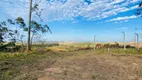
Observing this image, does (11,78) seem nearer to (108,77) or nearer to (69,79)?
(69,79)

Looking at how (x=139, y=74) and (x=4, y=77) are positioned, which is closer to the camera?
(x=4, y=77)

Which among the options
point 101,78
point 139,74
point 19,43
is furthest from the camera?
point 19,43

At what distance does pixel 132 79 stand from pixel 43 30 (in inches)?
853

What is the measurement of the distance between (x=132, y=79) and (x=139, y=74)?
3.15ft

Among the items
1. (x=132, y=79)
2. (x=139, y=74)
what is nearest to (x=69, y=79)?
(x=132, y=79)

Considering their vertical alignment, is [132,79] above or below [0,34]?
below

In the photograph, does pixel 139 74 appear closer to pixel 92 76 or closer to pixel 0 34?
pixel 92 76

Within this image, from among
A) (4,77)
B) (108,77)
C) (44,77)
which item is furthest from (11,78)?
(108,77)

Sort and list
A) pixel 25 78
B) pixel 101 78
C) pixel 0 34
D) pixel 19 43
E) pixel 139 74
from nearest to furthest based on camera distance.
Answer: pixel 25 78 < pixel 101 78 < pixel 139 74 < pixel 0 34 < pixel 19 43

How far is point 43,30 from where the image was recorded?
2775cm

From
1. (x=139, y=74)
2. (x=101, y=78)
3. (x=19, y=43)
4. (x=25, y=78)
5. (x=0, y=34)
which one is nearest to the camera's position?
(x=25, y=78)

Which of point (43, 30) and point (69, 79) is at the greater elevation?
point (43, 30)

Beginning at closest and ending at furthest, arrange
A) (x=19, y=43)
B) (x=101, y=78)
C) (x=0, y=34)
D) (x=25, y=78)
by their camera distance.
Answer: (x=25, y=78) < (x=101, y=78) < (x=0, y=34) < (x=19, y=43)

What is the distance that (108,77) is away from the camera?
7219 millimetres
